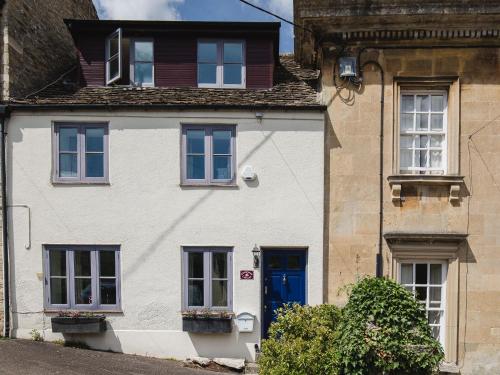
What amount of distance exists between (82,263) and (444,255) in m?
8.39

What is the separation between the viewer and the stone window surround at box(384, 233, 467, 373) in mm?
8383

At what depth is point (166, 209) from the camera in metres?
8.76

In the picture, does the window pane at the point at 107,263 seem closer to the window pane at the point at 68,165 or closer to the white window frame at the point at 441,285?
the window pane at the point at 68,165

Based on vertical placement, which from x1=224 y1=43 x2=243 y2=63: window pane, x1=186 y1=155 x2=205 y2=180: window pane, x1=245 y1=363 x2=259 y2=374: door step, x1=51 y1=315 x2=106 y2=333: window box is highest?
x1=224 y1=43 x2=243 y2=63: window pane

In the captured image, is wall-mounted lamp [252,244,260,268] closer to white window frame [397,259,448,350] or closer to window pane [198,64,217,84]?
white window frame [397,259,448,350]

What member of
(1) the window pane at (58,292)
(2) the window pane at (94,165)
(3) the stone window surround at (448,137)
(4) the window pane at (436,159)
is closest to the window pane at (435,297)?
(3) the stone window surround at (448,137)

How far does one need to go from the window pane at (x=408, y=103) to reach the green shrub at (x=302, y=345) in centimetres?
498

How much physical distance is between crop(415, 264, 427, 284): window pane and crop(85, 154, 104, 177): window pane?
7716 mm

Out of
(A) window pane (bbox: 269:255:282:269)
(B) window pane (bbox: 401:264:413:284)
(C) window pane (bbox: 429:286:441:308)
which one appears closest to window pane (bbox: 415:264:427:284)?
(B) window pane (bbox: 401:264:413:284)

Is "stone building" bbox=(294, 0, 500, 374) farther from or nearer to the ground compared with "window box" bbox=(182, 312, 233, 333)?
farther from the ground

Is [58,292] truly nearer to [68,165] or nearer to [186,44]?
[68,165]

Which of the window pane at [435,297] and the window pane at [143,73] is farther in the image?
the window pane at [143,73]

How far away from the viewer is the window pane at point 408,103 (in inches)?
347

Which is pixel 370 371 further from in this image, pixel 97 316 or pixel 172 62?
pixel 172 62
